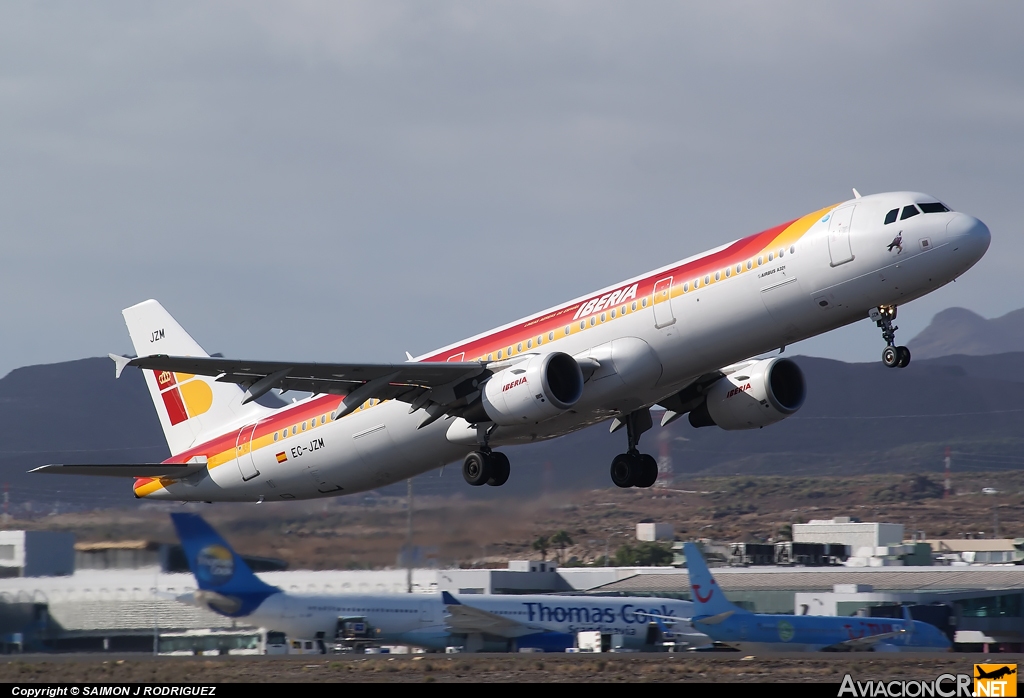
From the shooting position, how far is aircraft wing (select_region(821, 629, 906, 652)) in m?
41.0

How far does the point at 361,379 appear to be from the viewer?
106ft

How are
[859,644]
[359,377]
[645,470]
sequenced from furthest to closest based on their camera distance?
1. [859,644]
2. [645,470]
3. [359,377]

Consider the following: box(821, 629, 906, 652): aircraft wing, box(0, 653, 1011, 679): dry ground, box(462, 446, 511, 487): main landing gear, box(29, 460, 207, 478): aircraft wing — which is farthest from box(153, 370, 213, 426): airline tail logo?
box(821, 629, 906, 652): aircraft wing

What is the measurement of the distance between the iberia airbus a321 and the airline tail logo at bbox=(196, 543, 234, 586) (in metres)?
1.62

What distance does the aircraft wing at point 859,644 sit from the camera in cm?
4097

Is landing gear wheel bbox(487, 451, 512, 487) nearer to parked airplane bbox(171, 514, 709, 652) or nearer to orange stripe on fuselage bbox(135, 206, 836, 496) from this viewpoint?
orange stripe on fuselage bbox(135, 206, 836, 496)

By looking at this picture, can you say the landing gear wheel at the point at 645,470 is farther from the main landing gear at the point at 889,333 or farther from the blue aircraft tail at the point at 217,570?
the blue aircraft tail at the point at 217,570

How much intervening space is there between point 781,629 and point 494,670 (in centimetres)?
1584

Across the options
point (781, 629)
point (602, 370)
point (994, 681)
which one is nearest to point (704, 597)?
point (781, 629)

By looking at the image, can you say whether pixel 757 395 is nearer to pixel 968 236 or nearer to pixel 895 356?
pixel 895 356

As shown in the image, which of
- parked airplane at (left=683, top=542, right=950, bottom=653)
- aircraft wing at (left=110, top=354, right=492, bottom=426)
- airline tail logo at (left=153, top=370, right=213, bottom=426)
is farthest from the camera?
airline tail logo at (left=153, top=370, right=213, bottom=426)

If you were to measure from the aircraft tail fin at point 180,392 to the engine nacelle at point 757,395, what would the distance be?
14177mm

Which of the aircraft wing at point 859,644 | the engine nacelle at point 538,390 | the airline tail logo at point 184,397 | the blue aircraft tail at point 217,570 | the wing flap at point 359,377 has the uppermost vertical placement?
the airline tail logo at point 184,397

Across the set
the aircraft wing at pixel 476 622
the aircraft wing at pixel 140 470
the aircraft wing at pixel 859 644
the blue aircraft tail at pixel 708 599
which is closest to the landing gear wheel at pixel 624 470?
the aircraft wing at pixel 476 622
